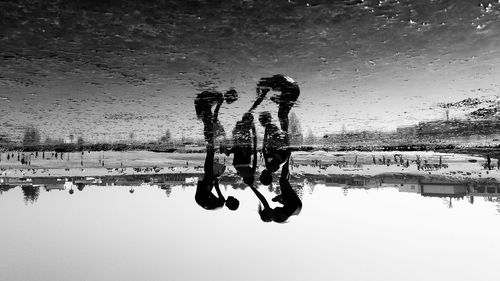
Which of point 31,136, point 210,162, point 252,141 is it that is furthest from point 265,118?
point 31,136

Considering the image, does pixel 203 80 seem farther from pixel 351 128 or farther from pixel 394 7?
pixel 351 128

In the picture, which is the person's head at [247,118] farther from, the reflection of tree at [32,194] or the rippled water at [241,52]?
the reflection of tree at [32,194]

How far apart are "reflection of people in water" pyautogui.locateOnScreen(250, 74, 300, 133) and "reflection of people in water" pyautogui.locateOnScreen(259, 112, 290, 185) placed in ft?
1.43

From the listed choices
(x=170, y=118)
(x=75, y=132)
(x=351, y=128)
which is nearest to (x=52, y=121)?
(x=75, y=132)

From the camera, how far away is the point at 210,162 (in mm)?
8633

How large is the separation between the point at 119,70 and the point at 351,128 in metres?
4.92

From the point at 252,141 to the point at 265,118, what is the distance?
2614 mm

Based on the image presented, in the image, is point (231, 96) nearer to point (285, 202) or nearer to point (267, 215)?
point (285, 202)

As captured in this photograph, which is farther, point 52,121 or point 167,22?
point 52,121

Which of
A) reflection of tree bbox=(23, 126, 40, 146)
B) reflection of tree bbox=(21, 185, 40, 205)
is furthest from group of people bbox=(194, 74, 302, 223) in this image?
reflection of tree bbox=(21, 185, 40, 205)

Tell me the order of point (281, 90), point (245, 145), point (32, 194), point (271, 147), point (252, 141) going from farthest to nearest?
point (32, 194)
point (271, 147)
point (245, 145)
point (252, 141)
point (281, 90)

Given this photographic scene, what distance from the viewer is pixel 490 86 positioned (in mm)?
3941

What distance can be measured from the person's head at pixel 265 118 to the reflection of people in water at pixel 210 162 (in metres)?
0.68

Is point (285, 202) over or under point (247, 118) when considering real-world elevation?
under
